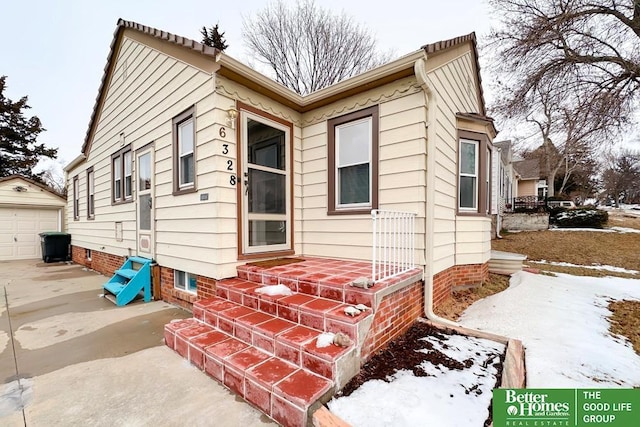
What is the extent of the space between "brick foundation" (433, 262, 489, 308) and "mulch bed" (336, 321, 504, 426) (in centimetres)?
100

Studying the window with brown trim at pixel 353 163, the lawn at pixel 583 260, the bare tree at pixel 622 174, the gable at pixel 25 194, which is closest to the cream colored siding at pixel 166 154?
the window with brown trim at pixel 353 163

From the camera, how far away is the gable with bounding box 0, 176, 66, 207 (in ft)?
32.2

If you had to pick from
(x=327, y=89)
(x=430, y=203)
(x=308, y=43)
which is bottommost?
(x=430, y=203)

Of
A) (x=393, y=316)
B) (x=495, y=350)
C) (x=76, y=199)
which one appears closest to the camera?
(x=495, y=350)

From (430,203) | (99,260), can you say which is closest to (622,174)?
(430,203)

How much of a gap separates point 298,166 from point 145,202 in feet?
10.3

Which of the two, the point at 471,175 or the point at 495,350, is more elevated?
the point at 471,175

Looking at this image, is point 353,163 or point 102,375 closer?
point 102,375

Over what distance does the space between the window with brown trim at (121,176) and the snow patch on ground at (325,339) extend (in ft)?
17.7

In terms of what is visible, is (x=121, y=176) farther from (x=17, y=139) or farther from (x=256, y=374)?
(x=17, y=139)

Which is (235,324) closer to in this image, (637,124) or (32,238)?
(637,124)

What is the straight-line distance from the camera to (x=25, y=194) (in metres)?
10.3

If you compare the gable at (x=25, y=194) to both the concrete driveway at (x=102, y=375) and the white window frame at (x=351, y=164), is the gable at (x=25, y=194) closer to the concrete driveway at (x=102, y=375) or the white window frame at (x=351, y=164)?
the concrete driveway at (x=102, y=375)

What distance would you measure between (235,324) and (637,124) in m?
10.9
